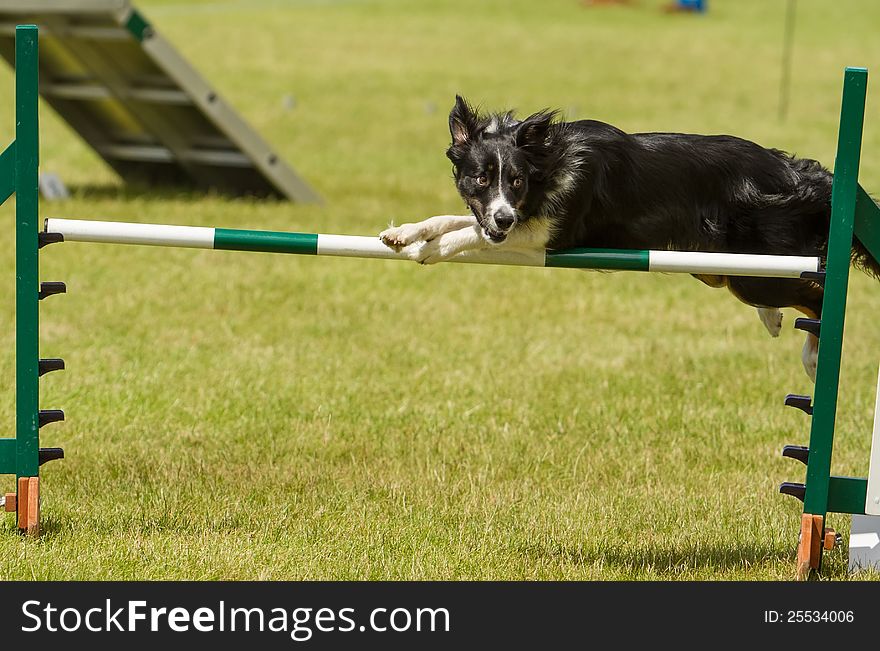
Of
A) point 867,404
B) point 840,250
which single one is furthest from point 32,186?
point 867,404

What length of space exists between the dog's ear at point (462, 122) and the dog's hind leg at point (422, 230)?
0.30 meters

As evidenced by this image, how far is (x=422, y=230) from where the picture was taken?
4668 mm

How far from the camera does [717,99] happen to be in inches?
879

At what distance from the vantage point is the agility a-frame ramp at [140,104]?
10898mm

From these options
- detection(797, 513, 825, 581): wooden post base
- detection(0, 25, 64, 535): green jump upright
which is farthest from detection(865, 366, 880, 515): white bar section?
A: detection(0, 25, 64, 535): green jump upright

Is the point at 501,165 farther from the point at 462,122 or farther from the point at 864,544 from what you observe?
the point at 864,544

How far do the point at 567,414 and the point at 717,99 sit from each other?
1669cm

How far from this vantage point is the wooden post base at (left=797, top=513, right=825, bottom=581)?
4.55 metres

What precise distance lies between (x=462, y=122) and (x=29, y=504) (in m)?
2.16

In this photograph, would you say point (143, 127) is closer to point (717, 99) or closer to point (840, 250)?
point (840, 250)

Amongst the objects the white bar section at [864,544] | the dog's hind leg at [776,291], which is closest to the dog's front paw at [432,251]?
the dog's hind leg at [776,291]

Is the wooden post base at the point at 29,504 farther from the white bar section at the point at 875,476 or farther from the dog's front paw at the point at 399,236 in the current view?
the white bar section at the point at 875,476
